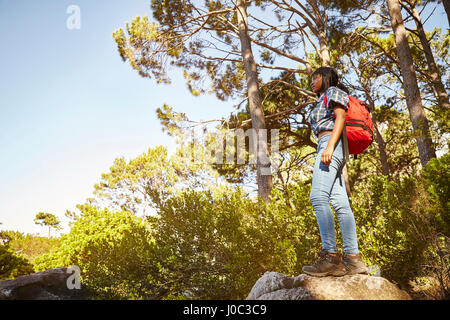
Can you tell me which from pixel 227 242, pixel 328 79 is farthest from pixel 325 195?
pixel 227 242

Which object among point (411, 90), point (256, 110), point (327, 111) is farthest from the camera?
point (256, 110)

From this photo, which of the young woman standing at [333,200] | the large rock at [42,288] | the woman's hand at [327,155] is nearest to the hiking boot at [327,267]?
the young woman standing at [333,200]

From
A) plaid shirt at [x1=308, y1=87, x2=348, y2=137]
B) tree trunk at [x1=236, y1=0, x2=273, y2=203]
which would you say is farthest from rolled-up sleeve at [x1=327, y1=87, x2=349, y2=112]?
tree trunk at [x1=236, y1=0, x2=273, y2=203]

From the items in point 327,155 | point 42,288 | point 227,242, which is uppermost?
point 327,155

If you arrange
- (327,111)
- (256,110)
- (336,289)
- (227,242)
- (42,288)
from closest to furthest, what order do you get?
1. (336,289)
2. (327,111)
3. (227,242)
4. (42,288)
5. (256,110)

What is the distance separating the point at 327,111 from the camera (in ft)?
7.82

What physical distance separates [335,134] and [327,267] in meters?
1.02

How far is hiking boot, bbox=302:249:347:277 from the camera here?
2186 mm

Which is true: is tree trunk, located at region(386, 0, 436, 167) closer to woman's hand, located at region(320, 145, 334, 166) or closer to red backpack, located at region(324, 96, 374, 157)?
red backpack, located at region(324, 96, 374, 157)

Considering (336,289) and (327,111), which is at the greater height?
(327,111)

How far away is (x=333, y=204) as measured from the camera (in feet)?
7.43

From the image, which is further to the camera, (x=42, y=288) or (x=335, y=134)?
(x=42, y=288)

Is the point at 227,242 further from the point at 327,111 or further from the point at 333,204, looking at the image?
the point at 327,111
